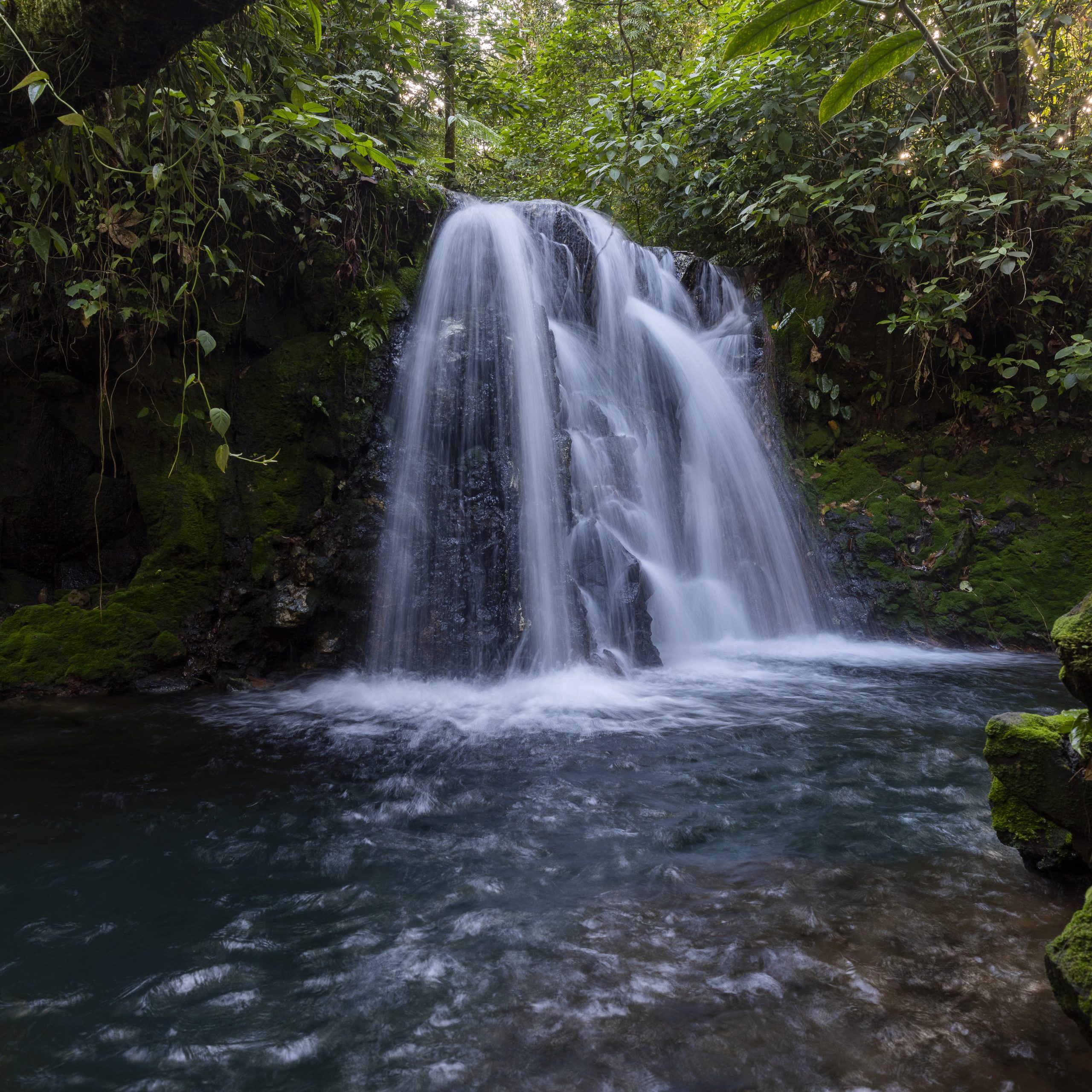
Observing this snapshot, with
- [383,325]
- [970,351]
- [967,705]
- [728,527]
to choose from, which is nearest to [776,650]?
[728,527]

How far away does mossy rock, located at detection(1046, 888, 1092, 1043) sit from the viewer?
136 cm

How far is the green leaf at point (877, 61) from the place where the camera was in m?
0.87

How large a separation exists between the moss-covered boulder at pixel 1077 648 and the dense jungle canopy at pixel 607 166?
1955mm

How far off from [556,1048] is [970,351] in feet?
23.9

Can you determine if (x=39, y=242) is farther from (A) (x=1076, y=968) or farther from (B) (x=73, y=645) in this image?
(A) (x=1076, y=968)

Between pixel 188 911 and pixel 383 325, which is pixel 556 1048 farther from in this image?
pixel 383 325

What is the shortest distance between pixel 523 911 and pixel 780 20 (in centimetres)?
236

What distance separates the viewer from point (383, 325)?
20.2ft

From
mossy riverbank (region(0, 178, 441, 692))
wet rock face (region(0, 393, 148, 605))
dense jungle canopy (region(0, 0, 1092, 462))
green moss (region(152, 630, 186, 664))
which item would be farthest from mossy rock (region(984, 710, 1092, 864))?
wet rock face (region(0, 393, 148, 605))

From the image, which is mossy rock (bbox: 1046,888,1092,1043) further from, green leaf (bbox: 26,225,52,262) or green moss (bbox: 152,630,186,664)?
green moss (bbox: 152,630,186,664)

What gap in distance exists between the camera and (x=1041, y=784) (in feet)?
7.24

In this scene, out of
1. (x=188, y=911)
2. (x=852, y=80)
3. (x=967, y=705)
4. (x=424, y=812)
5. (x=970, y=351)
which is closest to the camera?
(x=852, y=80)

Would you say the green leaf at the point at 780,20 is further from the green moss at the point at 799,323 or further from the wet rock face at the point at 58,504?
the green moss at the point at 799,323

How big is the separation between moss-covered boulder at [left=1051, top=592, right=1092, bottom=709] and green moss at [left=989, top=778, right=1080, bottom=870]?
1.96 ft
